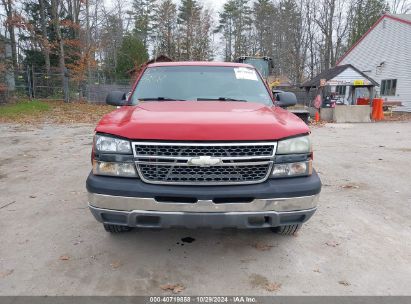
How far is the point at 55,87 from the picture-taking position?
25.9 m

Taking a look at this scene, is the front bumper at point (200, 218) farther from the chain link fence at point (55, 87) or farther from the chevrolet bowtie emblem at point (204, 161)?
the chain link fence at point (55, 87)

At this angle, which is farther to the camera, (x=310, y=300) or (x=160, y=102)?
(x=160, y=102)

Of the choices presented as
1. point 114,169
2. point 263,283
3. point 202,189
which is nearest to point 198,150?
point 202,189

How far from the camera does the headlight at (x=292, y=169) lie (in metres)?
2.87

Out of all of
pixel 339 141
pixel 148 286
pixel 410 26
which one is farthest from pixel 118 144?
pixel 410 26

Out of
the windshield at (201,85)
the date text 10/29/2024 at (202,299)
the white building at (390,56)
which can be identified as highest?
the white building at (390,56)

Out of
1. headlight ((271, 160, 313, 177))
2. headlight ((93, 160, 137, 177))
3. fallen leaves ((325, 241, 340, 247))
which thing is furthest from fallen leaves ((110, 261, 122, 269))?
fallen leaves ((325, 241, 340, 247))

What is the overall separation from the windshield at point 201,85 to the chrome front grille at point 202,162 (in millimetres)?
1310

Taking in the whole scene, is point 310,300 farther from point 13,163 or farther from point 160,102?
point 13,163

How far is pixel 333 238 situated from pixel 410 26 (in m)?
27.0

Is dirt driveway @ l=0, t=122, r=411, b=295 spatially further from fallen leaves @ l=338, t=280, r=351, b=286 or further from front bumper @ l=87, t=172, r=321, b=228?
front bumper @ l=87, t=172, r=321, b=228

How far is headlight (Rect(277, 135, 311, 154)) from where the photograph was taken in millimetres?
2865

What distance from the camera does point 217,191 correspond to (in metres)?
2.74

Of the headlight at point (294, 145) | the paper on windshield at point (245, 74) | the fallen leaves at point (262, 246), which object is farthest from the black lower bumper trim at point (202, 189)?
the paper on windshield at point (245, 74)
